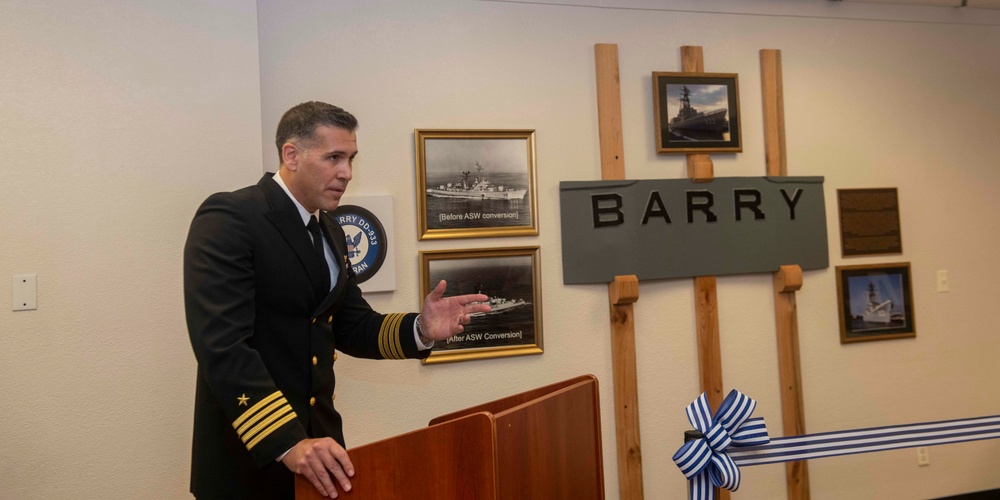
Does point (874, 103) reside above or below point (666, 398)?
above

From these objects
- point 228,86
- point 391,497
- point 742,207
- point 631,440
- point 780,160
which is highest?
point 228,86

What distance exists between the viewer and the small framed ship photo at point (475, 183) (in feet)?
10.3

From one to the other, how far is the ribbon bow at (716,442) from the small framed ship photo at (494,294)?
1213 millimetres

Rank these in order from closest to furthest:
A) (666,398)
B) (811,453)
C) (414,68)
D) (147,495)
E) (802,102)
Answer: (811,453) < (147,495) < (414,68) < (666,398) < (802,102)

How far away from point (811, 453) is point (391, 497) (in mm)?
1565

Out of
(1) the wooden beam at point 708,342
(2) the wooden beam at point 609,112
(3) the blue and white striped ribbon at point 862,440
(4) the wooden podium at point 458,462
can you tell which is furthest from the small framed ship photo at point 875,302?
(4) the wooden podium at point 458,462

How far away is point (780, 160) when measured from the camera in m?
3.56

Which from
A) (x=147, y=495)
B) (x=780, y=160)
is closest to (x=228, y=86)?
(x=147, y=495)

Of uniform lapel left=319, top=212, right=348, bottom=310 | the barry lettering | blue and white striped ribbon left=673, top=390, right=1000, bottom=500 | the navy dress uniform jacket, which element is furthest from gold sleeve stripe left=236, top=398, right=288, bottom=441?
the barry lettering

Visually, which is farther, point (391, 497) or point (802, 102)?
point (802, 102)

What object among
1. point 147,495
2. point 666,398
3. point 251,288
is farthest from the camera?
point 666,398

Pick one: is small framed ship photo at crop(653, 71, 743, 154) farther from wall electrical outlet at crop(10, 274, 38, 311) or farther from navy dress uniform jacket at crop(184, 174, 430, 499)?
wall electrical outlet at crop(10, 274, 38, 311)

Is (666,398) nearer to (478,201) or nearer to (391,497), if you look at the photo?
(478,201)

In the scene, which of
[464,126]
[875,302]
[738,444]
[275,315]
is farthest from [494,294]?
[875,302]
